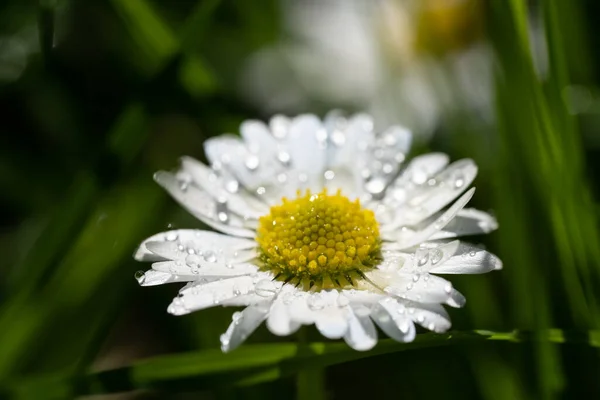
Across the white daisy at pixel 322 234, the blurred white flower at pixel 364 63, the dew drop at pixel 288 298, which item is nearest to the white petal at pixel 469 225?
the white daisy at pixel 322 234

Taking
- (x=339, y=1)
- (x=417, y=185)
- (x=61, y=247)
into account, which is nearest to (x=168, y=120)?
(x=339, y=1)

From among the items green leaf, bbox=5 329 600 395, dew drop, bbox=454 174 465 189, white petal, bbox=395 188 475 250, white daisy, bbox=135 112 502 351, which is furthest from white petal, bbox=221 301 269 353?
dew drop, bbox=454 174 465 189

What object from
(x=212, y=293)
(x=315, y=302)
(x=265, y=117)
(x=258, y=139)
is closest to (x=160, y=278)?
(x=212, y=293)

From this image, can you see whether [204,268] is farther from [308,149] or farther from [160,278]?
[308,149]

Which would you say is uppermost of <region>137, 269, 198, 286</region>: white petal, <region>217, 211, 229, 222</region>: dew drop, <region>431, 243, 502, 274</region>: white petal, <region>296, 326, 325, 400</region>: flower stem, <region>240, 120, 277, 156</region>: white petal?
<region>240, 120, 277, 156</region>: white petal

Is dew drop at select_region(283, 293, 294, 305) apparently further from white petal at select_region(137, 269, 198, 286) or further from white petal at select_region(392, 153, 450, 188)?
white petal at select_region(392, 153, 450, 188)
